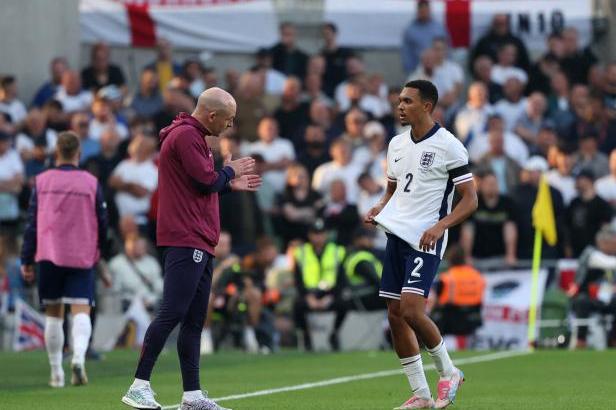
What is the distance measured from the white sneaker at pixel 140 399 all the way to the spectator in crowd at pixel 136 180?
1183 cm

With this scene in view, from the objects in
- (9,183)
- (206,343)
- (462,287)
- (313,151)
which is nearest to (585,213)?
(462,287)

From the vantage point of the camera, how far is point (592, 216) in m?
22.6

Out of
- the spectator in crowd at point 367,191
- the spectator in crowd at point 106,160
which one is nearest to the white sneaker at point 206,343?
the spectator in crowd at point 106,160

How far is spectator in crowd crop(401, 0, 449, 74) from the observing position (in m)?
25.9

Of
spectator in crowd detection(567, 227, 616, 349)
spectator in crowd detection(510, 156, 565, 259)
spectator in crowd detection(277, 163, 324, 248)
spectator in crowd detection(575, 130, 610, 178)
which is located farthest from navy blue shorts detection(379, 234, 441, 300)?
spectator in crowd detection(575, 130, 610, 178)

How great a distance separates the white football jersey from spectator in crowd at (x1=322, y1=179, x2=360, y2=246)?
37.5 feet

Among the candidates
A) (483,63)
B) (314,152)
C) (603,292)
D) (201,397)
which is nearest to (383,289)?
(201,397)

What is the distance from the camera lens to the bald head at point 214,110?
10508 mm

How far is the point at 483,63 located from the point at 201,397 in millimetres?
15627

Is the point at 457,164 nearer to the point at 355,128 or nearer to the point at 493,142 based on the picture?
the point at 493,142

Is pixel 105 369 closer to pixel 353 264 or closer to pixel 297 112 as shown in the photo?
pixel 353 264

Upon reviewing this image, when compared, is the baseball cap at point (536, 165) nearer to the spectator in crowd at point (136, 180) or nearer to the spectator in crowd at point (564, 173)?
the spectator in crowd at point (564, 173)

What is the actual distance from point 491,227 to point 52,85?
678 centimetres

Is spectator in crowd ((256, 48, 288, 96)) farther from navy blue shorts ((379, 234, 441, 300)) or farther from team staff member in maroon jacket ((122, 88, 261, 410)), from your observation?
team staff member in maroon jacket ((122, 88, 261, 410))
